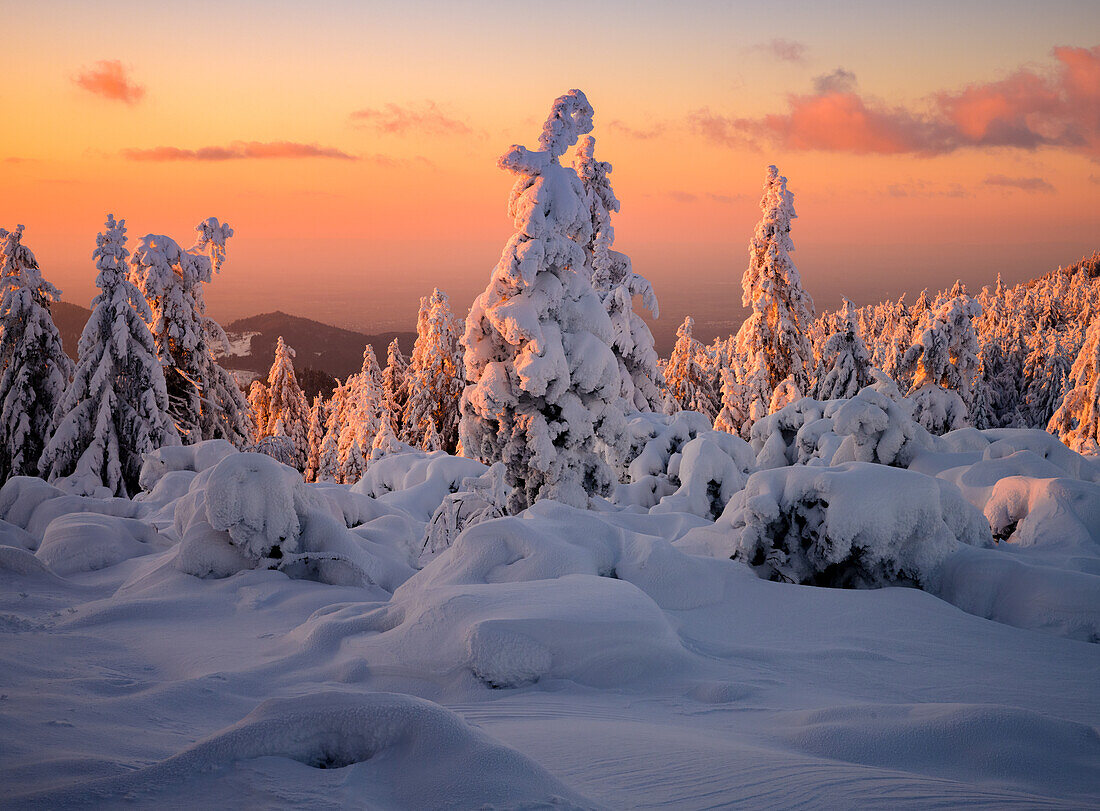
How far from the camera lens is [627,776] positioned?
2754 millimetres

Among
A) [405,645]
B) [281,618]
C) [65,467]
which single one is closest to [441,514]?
[281,618]

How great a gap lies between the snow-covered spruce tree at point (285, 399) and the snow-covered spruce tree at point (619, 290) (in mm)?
23920

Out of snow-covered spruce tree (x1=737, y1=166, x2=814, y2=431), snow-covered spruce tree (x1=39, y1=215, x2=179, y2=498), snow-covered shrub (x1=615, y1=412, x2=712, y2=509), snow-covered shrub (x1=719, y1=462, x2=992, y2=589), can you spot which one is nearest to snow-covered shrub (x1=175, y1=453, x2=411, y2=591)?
snow-covered shrub (x1=719, y1=462, x2=992, y2=589)

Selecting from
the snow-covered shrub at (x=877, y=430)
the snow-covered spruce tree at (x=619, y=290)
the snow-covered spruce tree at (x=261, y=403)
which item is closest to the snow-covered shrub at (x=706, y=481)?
the snow-covered shrub at (x=877, y=430)

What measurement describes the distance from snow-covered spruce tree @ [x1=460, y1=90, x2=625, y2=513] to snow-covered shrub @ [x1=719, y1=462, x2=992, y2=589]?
626 cm

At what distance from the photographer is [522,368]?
1279cm

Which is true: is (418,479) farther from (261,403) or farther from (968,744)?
(261,403)

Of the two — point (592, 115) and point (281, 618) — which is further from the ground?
point (592, 115)

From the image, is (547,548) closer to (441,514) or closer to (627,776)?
(627,776)

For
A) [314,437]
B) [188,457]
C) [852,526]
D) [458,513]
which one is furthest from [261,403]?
[852,526]

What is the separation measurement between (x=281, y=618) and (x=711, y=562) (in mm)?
3909

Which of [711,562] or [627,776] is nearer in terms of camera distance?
[627,776]

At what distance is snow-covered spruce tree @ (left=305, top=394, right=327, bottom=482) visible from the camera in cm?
4231

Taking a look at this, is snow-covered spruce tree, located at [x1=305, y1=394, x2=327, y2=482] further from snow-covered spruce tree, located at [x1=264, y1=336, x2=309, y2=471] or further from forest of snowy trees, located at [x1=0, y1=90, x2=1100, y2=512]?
forest of snowy trees, located at [x1=0, y1=90, x2=1100, y2=512]
